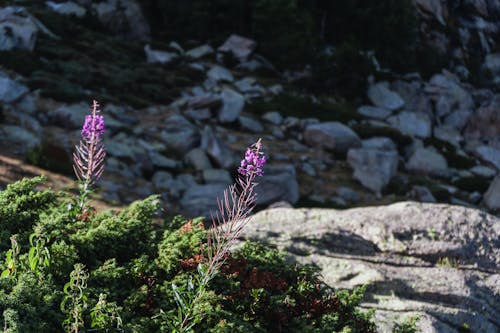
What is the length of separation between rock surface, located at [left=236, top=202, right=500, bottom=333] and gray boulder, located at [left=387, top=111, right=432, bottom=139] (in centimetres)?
2203

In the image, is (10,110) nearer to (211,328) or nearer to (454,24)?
(211,328)

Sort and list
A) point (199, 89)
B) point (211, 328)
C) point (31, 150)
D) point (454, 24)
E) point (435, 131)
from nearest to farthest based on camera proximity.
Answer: point (211, 328) < point (31, 150) < point (199, 89) < point (435, 131) < point (454, 24)

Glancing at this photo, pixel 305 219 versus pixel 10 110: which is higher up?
pixel 10 110

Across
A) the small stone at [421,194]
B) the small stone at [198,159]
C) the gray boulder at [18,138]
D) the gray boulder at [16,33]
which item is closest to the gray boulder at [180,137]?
the small stone at [198,159]

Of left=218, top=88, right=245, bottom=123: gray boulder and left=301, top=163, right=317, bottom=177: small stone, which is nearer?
left=301, top=163, right=317, bottom=177: small stone

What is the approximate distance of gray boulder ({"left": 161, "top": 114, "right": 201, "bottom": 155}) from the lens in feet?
63.2

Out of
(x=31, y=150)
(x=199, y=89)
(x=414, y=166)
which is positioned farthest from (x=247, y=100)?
(x=31, y=150)

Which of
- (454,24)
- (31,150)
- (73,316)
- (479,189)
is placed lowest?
(479,189)

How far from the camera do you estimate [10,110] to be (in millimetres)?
17500

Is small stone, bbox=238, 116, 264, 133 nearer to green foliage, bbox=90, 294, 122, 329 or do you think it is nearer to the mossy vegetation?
the mossy vegetation

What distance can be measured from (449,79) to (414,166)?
2118 cm

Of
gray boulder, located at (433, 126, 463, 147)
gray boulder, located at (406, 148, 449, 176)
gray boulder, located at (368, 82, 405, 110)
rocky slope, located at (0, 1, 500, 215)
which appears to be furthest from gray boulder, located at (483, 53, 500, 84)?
gray boulder, located at (406, 148, 449, 176)

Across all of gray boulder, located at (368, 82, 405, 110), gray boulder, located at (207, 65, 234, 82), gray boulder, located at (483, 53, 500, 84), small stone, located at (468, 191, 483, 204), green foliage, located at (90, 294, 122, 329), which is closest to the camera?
green foliage, located at (90, 294, 122, 329)

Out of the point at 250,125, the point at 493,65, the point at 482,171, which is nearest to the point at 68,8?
the point at 250,125
